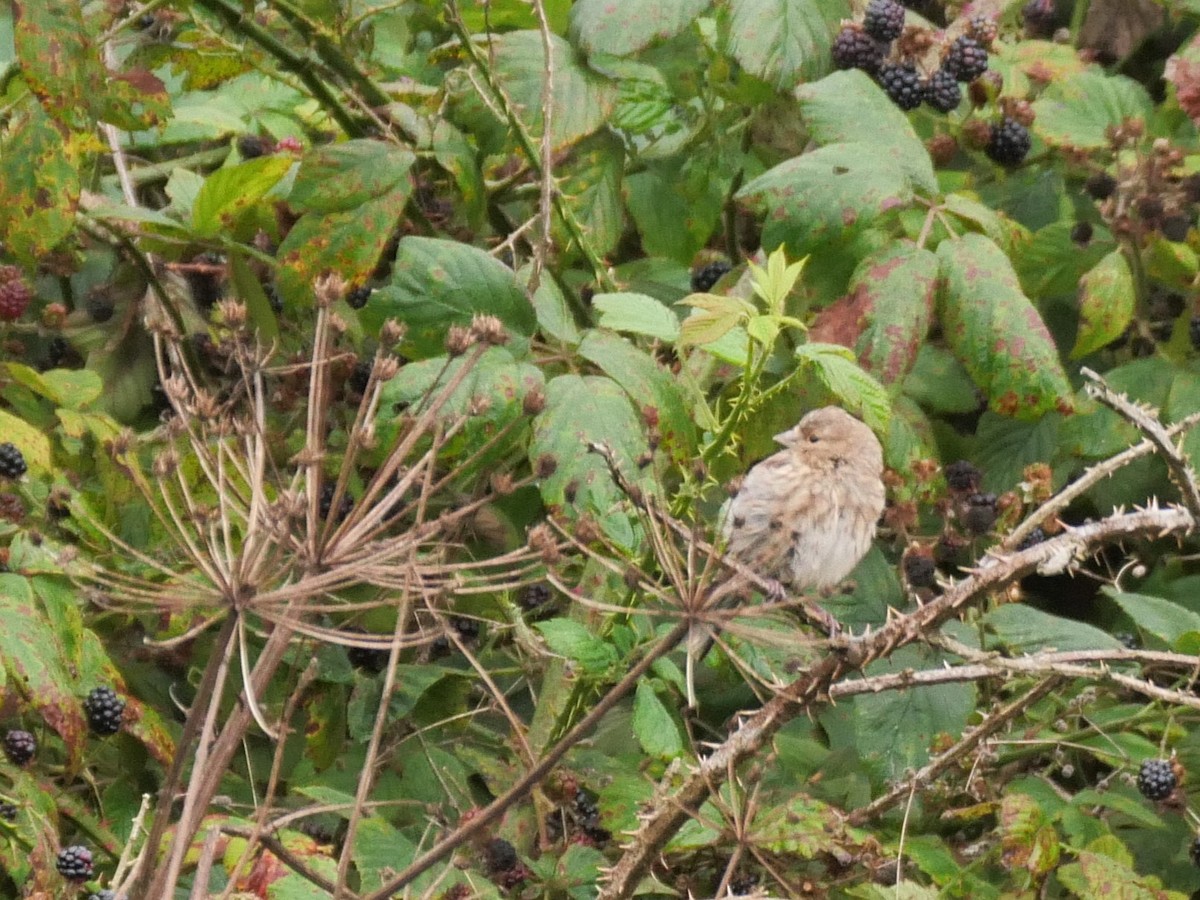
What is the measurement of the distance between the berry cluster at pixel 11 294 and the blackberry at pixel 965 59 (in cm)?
230

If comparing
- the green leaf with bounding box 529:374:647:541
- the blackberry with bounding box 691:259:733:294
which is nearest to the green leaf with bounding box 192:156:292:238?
the green leaf with bounding box 529:374:647:541

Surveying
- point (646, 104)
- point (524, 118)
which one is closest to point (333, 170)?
point (524, 118)

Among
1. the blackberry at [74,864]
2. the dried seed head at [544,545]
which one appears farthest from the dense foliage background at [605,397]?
the dried seed head at [544,545]

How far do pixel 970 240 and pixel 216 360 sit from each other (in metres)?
1.91

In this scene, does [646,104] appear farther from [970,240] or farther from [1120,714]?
[1120,714]

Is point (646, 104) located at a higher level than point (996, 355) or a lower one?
higher

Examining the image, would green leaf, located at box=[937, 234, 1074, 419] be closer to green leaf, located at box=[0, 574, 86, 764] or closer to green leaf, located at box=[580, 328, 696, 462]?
green leaf, located at box=[580, 328, 696, 462]

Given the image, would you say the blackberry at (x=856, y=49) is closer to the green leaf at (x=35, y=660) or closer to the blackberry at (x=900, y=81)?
the blackberry at (x=900, y=81)

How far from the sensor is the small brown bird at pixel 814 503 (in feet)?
13.4

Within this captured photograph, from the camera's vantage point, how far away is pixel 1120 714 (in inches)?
159

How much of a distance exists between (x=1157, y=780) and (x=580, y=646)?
48.1 inches

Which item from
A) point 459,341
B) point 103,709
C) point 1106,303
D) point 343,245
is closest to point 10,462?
point 103,709

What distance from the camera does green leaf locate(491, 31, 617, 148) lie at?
4250 mm

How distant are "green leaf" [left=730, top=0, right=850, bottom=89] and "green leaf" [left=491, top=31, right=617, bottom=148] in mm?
367
